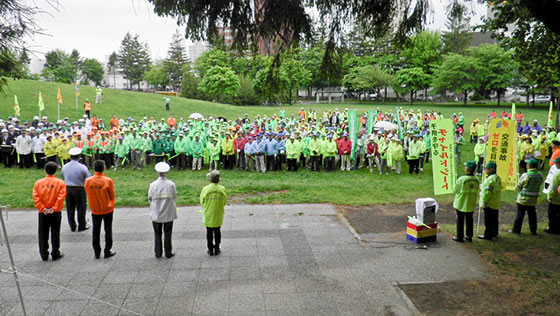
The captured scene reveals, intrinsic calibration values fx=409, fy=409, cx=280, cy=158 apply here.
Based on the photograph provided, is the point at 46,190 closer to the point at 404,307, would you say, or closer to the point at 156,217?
the point at 156,217

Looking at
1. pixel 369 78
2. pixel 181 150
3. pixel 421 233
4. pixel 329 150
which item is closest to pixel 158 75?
pixel 369 78

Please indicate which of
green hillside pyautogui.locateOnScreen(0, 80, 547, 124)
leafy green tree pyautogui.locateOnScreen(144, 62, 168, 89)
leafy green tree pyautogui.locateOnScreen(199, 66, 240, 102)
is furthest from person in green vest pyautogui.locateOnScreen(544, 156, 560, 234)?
leafy green tree pyautogui.locateOnScreen(144, 62, 168, 89)

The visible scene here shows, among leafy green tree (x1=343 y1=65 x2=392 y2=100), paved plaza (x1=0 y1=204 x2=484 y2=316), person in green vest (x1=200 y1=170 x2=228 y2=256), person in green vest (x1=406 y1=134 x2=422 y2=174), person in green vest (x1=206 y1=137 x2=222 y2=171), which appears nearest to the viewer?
paved plaza (x1=0 y1=204 x2=484 y2=316)

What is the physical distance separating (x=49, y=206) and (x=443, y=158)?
8847 mm

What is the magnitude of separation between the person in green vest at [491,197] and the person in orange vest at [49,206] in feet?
28.6

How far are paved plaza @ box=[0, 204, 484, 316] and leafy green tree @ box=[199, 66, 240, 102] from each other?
42186mm

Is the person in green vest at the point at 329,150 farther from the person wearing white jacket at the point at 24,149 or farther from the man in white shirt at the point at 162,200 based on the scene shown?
the person wearing white jacket at the point at 24,149

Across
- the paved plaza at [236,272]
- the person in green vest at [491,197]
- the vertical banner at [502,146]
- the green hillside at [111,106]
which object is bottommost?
the paved plaza at [236,272]

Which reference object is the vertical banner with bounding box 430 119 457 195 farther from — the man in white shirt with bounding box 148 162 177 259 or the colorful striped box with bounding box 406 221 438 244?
the man in white shirt with bounding box 148 162 177 259

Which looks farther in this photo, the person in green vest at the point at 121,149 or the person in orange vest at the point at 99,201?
the person in green vest at the point at 121,149

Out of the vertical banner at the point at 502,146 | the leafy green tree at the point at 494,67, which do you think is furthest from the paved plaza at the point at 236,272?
the leafy green tree at the point at 494,67

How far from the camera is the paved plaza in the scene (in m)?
6.18

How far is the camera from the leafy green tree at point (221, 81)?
51094 millimetres

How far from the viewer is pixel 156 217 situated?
7.80m
